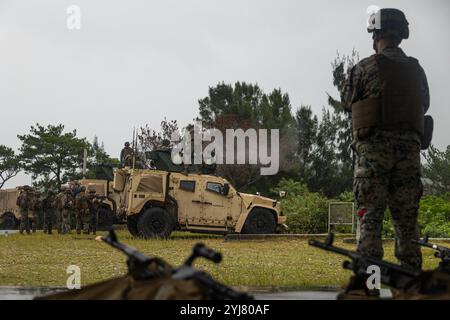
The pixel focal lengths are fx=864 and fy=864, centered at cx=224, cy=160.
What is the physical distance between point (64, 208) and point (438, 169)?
18581mm

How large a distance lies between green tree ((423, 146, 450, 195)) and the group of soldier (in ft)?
54.3

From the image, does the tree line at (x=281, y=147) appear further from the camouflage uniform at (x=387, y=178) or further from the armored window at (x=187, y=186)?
the camouflage uniform at (x=387, y=178)

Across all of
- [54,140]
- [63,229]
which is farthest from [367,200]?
[54,140]

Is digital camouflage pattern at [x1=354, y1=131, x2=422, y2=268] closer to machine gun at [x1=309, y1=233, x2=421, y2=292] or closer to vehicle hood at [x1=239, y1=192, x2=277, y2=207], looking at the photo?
machine gun at [x1=309, y1=233, x2=421, y2=292]

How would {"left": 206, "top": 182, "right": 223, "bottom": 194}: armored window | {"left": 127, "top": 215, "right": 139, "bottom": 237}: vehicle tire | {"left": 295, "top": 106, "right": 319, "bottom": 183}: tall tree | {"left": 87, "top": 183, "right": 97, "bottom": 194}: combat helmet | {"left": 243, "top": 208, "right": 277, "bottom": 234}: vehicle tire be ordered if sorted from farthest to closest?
{"left": 295, "top": 106, "right": 319, "bottom": 183}: tall tree
{"left": 87, "top": 183, "right": 97, "bottom": 194}: combat helmet
{"left": 243, "top": 208, "right": 277, "bottom": 234}: vehicle tire
{"left": 206, "top": 182, "right": 223, "bottom": 194}: armored window
{"left": 127, "top": 215, "right": 139, "bottom": 237}: vehicle tire

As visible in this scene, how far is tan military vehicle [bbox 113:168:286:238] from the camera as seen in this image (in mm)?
22109

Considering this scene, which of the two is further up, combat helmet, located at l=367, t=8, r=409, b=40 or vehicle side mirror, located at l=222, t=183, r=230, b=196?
combat helmet, located at l=367, t=8, r=409, b=40

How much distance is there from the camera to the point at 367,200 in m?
6.17

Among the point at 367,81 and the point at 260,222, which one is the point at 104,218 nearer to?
the point at 260,222

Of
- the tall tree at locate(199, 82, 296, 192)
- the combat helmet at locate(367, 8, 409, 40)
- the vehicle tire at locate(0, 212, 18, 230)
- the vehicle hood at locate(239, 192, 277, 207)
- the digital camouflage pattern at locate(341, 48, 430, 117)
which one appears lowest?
the vehicle tire at locate(0, 212, 18, 230)

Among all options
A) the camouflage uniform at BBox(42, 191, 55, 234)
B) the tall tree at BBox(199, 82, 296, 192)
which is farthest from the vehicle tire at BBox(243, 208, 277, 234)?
the tall tree at BBox(199, 82, 296, 192)

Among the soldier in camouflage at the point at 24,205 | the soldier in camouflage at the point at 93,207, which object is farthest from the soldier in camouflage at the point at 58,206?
the soldier in camouflage at the point at 93,207
